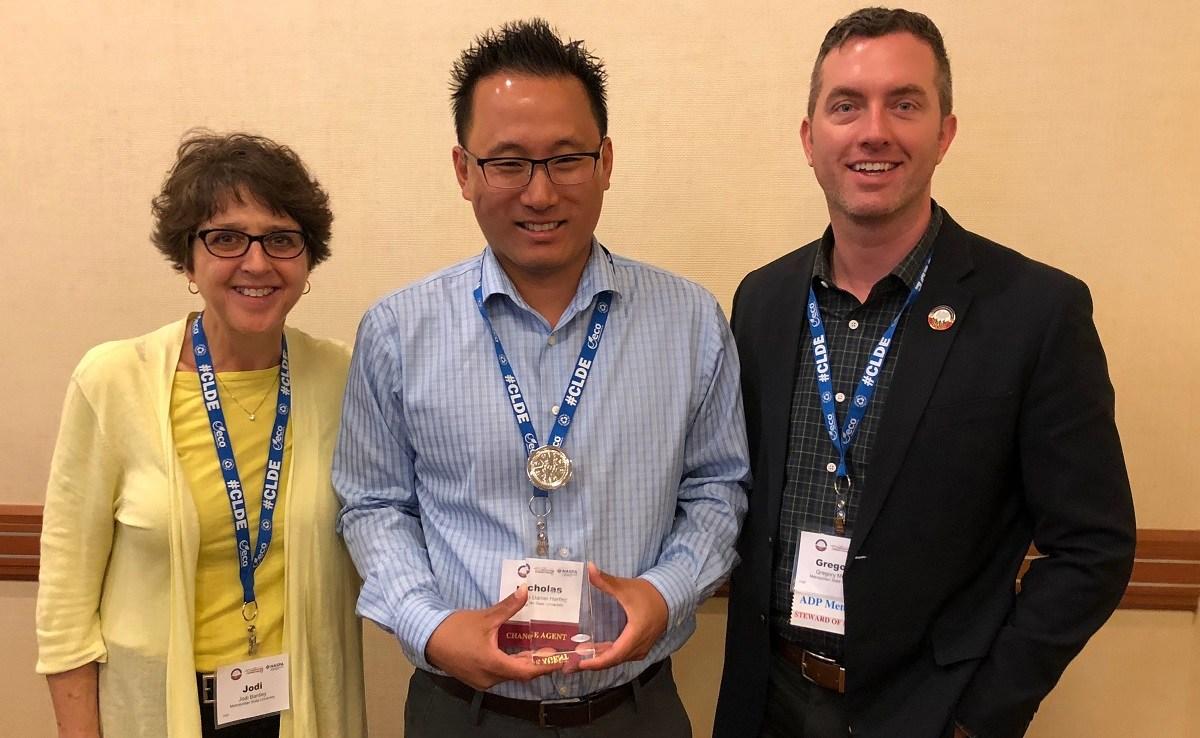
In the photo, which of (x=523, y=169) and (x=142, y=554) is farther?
(x=142, y=554)

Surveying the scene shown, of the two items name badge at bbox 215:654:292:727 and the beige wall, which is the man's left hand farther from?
the beige wall

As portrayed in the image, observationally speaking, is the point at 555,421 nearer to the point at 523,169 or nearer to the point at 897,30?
the point at 523,169

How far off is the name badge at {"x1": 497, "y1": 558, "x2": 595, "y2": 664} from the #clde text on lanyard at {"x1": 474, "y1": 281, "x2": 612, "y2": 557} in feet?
0.25

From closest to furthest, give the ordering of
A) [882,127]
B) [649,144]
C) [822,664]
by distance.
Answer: [882,127]
[822,664]
[649,144]

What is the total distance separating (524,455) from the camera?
1.58 metres

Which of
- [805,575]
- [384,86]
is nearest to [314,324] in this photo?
[384,86]

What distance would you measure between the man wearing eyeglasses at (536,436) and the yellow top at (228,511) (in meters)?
0.18

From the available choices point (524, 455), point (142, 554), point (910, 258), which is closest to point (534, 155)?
point (524, 455)

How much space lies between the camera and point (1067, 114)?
2295 millimetres

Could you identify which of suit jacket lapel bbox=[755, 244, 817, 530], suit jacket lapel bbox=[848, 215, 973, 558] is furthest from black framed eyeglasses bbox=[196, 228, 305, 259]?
suit jacket lapel bbox=[848, 215, 973, 558]

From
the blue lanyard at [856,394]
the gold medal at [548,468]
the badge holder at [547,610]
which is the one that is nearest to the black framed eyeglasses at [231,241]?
the gold medal at [548,468]

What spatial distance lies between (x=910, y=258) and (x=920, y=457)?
0.41m

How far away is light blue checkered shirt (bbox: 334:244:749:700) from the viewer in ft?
5.18

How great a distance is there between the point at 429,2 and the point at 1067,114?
1860 mm
